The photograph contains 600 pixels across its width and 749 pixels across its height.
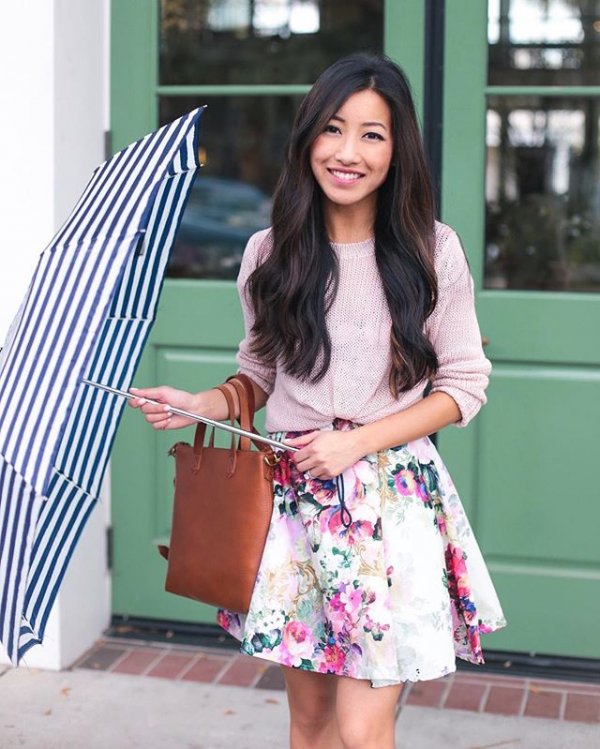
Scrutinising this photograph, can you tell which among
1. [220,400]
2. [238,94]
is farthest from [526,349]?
[220,400]

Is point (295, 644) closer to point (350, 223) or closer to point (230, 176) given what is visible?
point (350, 223)

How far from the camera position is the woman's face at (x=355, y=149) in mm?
2338

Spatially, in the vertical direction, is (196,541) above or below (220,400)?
below

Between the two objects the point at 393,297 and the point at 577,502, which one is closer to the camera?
the point at 393,297

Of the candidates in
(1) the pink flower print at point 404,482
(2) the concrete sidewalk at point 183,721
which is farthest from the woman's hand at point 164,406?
(2) the concrete sidewalk at point 183,721

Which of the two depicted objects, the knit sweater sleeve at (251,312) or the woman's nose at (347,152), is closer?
the woman's nose at (347,152)

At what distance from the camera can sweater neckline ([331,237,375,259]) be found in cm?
244

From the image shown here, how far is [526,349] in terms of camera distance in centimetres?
377

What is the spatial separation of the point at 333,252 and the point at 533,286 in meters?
1.49

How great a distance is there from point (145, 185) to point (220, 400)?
2.02ft

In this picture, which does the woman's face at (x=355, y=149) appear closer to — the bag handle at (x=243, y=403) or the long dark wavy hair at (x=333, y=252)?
the long dark wavy hair at (x=333, y=252)

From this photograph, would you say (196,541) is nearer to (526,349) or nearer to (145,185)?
(145,185)

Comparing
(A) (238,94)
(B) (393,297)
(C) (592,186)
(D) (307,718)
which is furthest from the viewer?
(A) (238,94)

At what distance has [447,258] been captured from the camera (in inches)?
95.2
